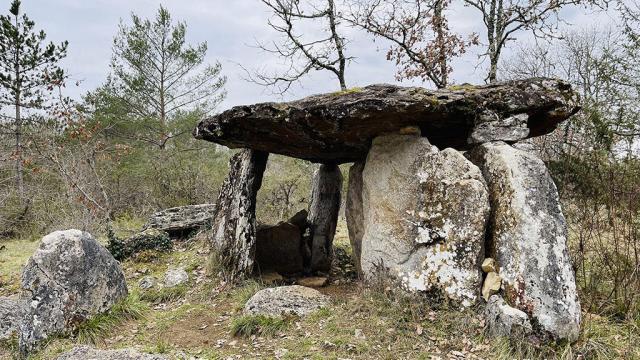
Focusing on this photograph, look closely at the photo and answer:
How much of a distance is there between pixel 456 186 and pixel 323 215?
3.97 metres

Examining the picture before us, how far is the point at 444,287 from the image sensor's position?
5.61 m

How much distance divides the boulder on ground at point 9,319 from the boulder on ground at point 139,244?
107 inches

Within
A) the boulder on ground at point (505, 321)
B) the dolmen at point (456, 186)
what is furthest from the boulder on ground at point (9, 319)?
the boulder on ground at point (505, 321)

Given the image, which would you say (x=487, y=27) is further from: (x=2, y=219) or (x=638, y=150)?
(x=2, y=219)

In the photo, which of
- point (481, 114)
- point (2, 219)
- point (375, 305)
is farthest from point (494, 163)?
point (2, 219)

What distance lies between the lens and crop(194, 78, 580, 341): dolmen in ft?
17.0

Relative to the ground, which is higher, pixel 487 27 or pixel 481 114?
pixel 487 27

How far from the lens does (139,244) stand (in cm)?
975

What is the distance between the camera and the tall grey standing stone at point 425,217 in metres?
5.65

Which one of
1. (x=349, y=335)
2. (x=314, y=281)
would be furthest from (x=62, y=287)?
(x=314, y=281)

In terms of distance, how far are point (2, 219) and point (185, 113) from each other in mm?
7912

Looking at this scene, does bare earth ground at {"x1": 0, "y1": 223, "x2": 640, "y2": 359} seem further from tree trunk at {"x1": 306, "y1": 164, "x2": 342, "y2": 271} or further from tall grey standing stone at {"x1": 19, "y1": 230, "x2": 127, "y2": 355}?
tree trunk at {"x1": 306, "y1": 164, "x2": 342, "y2": 271}

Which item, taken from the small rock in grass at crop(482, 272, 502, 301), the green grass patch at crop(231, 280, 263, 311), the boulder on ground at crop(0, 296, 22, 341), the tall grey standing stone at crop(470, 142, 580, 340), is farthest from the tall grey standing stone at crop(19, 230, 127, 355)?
the tall grey standing stone at crop(470, 142, 580, 340)

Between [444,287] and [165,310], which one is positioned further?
[165,310]
